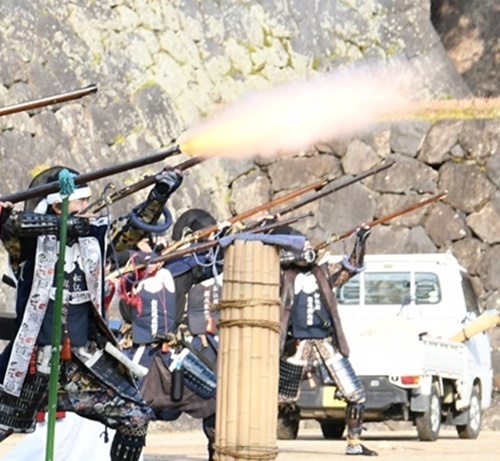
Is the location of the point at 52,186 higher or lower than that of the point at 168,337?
higher

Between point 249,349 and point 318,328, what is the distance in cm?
695

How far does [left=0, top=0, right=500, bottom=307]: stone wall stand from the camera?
1970cm

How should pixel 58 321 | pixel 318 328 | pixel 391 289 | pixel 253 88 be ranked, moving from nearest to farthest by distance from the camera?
pixel 58 321 → pixel 318 328 → pixel 391 289 → pixel 253 88

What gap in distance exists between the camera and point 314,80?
2366 centimetres

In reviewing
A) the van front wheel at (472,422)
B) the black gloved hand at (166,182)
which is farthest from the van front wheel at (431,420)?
the black gloved hand at (166,182)

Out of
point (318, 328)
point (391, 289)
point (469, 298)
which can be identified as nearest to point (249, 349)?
point (318, 328)

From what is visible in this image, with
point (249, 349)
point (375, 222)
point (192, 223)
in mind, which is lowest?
point (249, 349)

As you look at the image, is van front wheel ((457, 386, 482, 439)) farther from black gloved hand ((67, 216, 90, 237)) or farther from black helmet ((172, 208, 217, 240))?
black gloved hand ((67, 216, 90, 237))

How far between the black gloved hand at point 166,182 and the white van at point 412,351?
323 inches

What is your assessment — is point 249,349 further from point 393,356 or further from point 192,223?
point 393,356

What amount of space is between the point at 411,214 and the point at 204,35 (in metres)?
3.92

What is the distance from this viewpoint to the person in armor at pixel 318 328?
585 inches

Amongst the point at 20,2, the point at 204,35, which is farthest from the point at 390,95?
the point at 20,2

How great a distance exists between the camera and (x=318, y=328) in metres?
15.1
